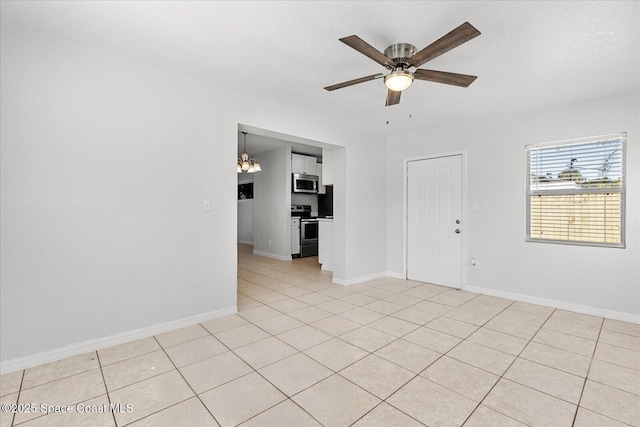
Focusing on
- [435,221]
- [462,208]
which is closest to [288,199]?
[435,221]

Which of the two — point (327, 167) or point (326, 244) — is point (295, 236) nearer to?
point (326, 244)

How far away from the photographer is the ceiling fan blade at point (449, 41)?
170cm

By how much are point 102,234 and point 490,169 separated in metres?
4.43

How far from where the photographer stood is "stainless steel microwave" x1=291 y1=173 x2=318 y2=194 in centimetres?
673

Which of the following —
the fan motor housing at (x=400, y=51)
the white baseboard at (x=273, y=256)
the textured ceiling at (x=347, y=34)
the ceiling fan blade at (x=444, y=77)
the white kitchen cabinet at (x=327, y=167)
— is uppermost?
the textured ceiling at (x=347, y=34)

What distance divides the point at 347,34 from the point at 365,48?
1.10 feet

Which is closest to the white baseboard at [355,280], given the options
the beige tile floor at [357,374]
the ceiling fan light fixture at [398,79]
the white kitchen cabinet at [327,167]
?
the beige tile floor at [357,374]

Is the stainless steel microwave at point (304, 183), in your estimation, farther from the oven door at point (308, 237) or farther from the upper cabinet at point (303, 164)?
the oven door at point (308, 237)

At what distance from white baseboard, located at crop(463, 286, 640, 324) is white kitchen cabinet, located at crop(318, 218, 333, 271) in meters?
2.25

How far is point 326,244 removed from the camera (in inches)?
219

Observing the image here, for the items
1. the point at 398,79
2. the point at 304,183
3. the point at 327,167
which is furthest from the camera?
the point at 304,183

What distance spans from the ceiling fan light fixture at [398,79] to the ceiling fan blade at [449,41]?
11 centimetres

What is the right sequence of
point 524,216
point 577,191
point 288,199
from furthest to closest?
point 288,199
point 524,216
point 577,191

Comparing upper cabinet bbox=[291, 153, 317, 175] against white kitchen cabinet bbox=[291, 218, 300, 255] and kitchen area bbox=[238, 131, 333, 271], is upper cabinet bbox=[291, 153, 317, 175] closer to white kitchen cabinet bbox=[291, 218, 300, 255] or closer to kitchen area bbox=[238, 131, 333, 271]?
kitchen area bbox=[238, 131, 333, 271]
